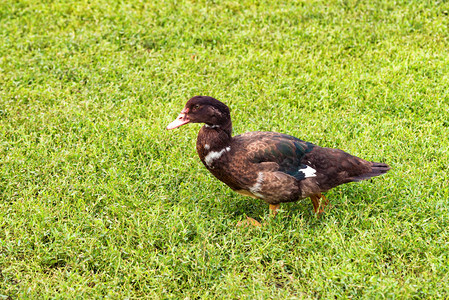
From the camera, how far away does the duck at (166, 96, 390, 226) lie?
4.79 metres

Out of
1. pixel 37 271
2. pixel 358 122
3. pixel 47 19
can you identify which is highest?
pixel 47 19

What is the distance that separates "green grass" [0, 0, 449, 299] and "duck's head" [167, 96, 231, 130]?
907mm

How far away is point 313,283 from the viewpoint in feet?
13.9

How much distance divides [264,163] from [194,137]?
1679mm

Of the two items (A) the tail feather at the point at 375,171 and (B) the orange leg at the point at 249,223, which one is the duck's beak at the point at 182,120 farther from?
(A) the tail feather at the point at 375,171

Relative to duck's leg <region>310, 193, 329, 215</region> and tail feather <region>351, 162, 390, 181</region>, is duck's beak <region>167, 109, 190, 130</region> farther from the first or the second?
tail feather <region>351, 162, 390, 181</region>

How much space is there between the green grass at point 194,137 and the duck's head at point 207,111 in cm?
91

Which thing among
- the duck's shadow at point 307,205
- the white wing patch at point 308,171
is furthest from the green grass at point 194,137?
the white wing patch at point 308,171

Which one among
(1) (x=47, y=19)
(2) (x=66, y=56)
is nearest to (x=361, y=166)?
(2) (x=66, y=56)

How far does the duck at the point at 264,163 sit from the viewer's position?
4.79 metres

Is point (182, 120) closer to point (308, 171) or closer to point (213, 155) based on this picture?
point (213, 155)

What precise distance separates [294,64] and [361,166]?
307 centimetres

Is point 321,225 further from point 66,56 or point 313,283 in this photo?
point 66,56

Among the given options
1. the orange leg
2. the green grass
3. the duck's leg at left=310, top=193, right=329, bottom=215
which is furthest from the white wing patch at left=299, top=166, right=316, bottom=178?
the orange leg
